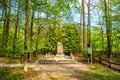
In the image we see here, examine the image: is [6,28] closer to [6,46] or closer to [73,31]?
[6,46]

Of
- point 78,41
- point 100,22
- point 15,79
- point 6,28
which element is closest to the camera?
point 15,79

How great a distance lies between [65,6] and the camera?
43.6ft

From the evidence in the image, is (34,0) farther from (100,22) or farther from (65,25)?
(65,25)

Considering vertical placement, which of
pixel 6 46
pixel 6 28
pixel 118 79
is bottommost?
pixel 118 79

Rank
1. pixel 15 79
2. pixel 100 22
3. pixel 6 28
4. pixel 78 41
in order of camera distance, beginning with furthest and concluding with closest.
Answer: pixel 78 41, pixel 100 22, pixel 6 28, pixel 15 79

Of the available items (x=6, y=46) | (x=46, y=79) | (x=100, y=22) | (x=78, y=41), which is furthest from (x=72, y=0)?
(x=78, y=41)

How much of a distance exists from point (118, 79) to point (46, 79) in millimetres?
4439

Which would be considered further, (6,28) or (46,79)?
(6,28)

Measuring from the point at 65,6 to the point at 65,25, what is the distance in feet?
79.7

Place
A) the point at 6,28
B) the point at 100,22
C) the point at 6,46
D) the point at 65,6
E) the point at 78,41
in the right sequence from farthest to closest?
the point at 78,41
the point at 100,22
the point at 6,28
the point at 6,46
the point at 65,6

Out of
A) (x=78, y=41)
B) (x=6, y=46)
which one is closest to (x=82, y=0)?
(x=78, y=41)

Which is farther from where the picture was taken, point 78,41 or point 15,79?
point 78,41

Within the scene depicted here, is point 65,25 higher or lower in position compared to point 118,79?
higher

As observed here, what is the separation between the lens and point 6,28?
26312 mm
